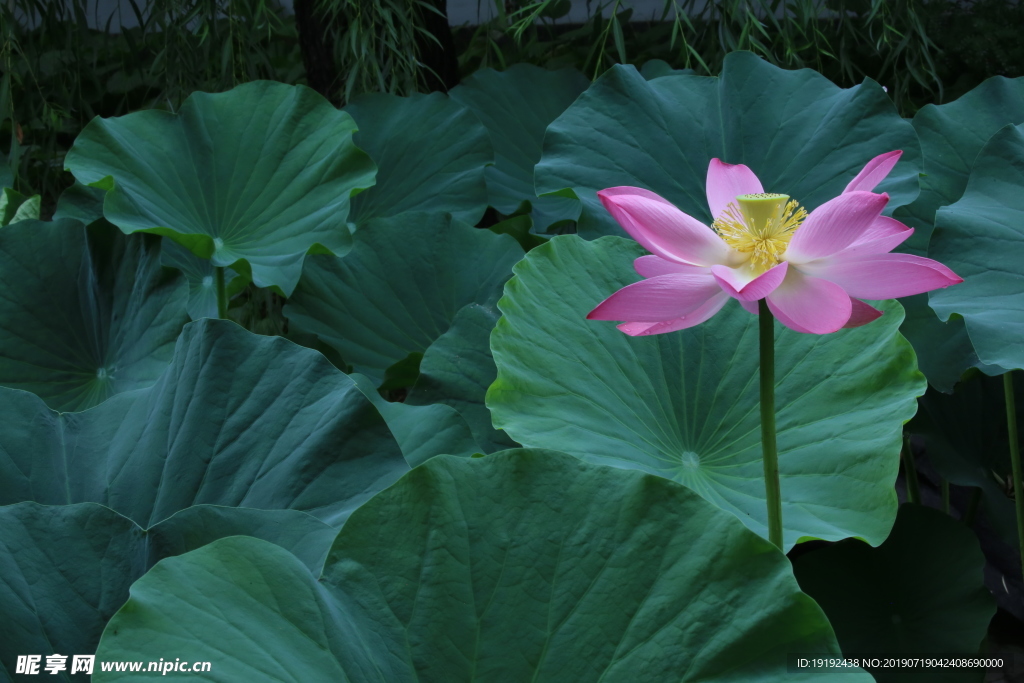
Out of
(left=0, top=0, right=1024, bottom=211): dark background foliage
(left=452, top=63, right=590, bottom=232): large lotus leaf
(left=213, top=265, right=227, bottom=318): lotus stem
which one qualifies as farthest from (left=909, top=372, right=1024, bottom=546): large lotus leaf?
(left=213, top=265, right=227, bottom=318): lotus stem

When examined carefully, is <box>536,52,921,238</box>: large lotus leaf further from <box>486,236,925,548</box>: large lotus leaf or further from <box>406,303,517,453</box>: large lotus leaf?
<box>486,236,925,548</box>: large lotus leaf

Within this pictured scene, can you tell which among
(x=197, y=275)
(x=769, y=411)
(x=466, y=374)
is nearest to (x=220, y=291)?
(x=197, y=275)

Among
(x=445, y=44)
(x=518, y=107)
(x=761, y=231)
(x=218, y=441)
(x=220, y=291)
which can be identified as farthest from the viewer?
(x=445, y=44)

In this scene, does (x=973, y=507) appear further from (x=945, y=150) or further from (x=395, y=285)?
(x=395, y=285)

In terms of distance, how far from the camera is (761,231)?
2.44 ft

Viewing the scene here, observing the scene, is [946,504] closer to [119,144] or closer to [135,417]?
[135,417]

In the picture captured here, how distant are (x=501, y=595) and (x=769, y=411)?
0.89 feet

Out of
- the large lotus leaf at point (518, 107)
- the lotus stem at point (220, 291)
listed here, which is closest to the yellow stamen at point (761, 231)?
the lotus stem at point (220, 291)

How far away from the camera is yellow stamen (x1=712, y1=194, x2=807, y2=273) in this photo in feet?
2.35

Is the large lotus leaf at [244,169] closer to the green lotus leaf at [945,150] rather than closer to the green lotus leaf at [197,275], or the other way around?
the green lotus leaf at [197,275]

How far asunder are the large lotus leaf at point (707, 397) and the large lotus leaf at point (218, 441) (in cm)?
18

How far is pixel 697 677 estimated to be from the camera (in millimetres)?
674

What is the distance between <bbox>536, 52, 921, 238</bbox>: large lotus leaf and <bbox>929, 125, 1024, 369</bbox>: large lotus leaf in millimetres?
147

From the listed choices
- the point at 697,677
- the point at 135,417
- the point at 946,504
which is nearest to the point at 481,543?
the point at 697,677
